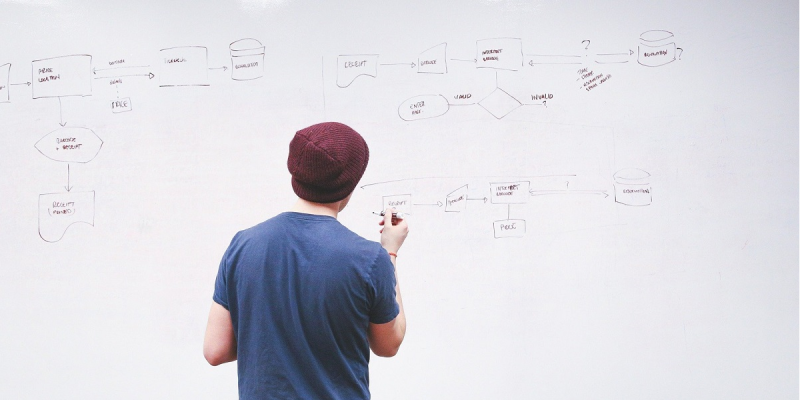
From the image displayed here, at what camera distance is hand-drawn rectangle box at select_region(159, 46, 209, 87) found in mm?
1831

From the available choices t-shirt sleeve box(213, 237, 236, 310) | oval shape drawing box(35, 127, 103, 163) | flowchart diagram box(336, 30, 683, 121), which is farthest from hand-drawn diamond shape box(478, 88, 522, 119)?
oval shape drawing box(35, 127, 103, 163)

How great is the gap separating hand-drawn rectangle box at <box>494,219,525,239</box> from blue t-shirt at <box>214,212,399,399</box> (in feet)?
2.94

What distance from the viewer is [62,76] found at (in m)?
1.86

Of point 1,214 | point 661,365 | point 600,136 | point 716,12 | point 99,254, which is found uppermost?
point 716,12

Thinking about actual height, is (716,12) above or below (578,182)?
above

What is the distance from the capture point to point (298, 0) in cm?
183

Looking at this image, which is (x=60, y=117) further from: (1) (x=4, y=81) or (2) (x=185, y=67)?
(2) (x=185, y=67)

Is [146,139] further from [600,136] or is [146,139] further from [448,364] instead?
[600,136]

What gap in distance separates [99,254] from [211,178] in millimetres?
450

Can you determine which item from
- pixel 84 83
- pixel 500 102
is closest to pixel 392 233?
pixel 500 102

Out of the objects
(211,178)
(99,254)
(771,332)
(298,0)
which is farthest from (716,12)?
(99,254)

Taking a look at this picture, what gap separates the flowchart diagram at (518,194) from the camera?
5.90ft

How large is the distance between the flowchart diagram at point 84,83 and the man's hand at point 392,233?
0.95 m

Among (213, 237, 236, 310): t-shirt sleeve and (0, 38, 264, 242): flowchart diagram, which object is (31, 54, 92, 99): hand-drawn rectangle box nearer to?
(0, 38, 264, 242): flowchart diagram
